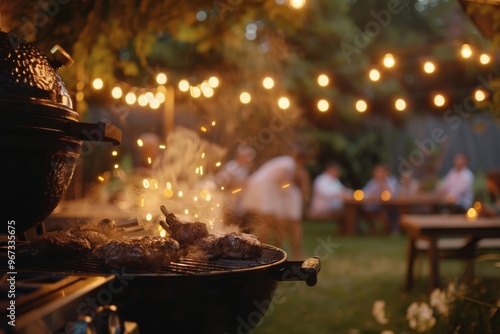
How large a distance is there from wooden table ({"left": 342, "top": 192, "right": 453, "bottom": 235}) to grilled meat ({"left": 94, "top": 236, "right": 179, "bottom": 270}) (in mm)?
12578

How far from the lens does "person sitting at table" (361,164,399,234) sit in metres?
15.3

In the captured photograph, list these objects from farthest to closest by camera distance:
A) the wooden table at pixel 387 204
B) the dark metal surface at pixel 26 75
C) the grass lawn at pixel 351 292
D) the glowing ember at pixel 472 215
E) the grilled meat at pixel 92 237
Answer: the wooden table at pixel 387 204 → the glowing ember at pixel 472 215 → the grass lawn at pixel 351 292 → the grilled meat at pixel 92 237 → the dark metal surface at pixel 26 75

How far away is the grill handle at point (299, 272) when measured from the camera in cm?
271

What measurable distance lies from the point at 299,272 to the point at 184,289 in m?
0.67

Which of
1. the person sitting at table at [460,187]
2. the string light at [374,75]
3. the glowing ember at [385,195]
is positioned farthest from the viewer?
the glowing ember at [385,195]

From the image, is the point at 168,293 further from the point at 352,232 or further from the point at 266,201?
the point at 352,232

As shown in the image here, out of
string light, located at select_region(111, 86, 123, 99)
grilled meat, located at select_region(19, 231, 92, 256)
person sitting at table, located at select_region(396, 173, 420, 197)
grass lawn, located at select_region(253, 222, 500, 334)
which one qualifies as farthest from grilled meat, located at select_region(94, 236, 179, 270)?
person sitting at table, located at select_region(396, 173, 420, 197)

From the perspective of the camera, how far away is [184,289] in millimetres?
2373

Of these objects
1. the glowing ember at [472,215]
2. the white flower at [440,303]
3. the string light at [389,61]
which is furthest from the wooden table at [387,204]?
the white flower at [440,303]

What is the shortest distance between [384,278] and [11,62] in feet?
24.8

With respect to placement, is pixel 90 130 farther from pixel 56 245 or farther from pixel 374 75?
pixel 374 75

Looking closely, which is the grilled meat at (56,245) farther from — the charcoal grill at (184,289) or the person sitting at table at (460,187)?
the person sitting at table at (460,187)

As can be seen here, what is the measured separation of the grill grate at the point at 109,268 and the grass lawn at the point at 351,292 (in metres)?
2.74

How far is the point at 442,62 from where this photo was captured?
65.2 ft
